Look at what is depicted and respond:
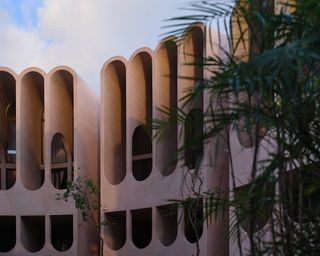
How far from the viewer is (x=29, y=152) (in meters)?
25.4

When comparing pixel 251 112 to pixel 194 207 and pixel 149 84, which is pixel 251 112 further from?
pixel 149 84

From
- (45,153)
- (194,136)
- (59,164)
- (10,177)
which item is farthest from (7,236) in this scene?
(194,136)

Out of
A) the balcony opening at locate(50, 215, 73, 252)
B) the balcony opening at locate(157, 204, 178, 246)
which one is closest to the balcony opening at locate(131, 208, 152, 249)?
the balcony opening at locate(157, 204, 178, 246)

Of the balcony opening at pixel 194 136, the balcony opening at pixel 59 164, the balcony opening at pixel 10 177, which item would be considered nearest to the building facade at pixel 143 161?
the balcony opening at pixel 59 164

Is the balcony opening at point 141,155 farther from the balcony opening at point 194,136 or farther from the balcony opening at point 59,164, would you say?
the balcony opening at point 194,136

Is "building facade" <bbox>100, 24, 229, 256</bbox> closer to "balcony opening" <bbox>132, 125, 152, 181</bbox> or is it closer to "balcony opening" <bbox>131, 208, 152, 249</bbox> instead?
"balcony opening" <bbox>132, 125, 152, 181</bbox>

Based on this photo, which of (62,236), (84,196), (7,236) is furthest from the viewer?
(7,236)

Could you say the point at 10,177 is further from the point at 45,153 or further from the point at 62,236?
the point at 45,153

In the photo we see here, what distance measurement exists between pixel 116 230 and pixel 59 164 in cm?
424

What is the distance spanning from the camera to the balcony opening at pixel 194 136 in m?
5.11

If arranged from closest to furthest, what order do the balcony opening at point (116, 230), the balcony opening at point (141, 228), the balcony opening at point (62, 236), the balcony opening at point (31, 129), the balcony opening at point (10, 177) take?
1. the balcony opening at point (116, 230)
2. the balcony opening at point (141, 228)
3. the balcony opening at point (31, 129)
4. the balcony opening at point (10, 177)
5. the balcony opening at point (62, 236)

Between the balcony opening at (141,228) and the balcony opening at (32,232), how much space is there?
3148 millimetres

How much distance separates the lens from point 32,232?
25.5 m

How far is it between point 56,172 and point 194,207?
854 inches
